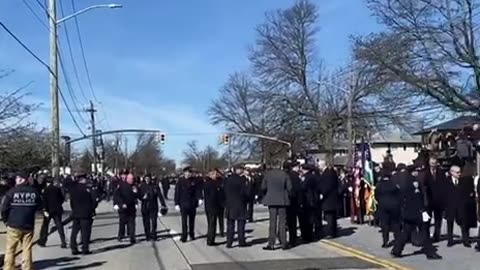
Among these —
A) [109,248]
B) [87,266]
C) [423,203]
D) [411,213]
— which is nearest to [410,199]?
[411,213]

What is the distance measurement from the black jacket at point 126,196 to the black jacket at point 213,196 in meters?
1.98

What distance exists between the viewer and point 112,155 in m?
125

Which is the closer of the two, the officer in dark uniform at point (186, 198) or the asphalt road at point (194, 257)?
the asphalt road at point (194, 257)

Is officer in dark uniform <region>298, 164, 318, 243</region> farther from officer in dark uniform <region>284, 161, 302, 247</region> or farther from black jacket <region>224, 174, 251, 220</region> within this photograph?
black jacket <region>224, 174, 251, 220</region>

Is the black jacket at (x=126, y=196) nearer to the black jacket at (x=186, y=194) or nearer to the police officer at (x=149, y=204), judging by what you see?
the police officer at (x=149, y=204)

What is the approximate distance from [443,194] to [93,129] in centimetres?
7078

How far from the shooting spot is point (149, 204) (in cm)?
2086

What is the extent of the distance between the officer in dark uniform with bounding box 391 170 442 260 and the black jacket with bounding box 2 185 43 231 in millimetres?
6455

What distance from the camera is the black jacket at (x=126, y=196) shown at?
20.2 meters

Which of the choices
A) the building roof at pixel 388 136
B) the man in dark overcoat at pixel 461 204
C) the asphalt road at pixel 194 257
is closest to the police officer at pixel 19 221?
the asphalt road at pixel 194 257

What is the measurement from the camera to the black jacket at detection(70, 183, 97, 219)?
17.9m

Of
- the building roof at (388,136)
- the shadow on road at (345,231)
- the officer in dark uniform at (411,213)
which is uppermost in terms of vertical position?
the building roof at (388,136)

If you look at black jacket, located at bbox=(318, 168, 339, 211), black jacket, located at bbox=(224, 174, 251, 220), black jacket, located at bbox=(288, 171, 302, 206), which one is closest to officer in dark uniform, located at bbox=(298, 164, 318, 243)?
black jacket, located at bbox=(288, 171, 302, 206)

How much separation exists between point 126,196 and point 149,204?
0.82 meters
